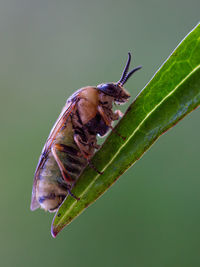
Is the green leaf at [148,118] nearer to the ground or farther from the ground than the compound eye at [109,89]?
nearer to the ground

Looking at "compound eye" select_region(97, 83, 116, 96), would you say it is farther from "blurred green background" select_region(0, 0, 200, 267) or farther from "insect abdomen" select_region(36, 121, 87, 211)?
"blurred green background" select_region(0, 0, 200, 267)

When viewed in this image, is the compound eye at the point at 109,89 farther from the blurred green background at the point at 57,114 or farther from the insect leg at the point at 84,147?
the blurred green background at the point at 57,114

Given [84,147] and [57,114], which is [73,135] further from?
[57,114]

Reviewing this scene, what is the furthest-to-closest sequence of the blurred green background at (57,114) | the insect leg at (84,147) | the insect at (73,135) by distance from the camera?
the blurred green background at (57,114)
the insect at (73,135)
the insect leg at (84,147)

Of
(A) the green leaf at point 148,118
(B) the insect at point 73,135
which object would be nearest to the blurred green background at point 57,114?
(B) the insect at point 73,135

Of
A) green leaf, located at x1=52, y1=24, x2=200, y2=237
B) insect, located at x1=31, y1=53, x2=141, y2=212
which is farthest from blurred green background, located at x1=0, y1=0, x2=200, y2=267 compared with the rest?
green leaf, located at x1=52, y1=24, x2=200, y2=237

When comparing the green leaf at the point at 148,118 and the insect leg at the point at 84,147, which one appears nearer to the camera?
the green leaf at the point at 148,118
